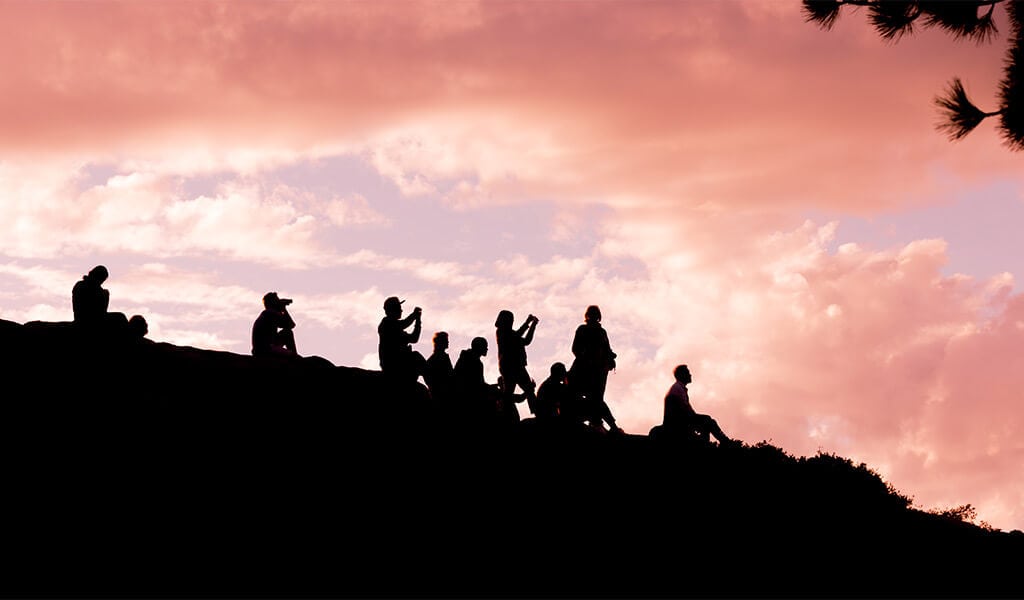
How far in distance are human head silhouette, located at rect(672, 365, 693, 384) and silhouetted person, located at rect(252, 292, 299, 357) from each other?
5.78 m

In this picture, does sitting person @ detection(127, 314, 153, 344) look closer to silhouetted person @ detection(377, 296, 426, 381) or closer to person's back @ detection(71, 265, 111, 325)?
person's back @ detection(71, 265, 111, 325)

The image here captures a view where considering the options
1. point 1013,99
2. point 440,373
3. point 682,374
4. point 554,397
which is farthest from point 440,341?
point 1013,99

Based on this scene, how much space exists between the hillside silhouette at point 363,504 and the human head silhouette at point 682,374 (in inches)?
38.6

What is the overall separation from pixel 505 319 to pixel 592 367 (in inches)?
59.8

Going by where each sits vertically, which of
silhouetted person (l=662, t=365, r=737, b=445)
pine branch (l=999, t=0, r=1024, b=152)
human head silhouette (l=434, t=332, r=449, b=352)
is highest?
pine branch (l=999, t=0, r=1024, b=152)

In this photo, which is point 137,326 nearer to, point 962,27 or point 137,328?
point 137,328

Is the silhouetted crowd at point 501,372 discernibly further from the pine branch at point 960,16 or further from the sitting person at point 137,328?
the pine branch at point 960,16

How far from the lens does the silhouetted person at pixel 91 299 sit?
1620 centimetres

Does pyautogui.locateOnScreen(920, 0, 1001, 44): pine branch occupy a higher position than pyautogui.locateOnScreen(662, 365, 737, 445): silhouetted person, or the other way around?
pyautogui.locateOnScreen(920, 0, 1001, 44): pine branch

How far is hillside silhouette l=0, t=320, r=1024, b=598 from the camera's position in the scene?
13078 millimetres

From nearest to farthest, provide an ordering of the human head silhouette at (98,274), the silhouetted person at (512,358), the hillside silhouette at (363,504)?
the hillside silhouette at (363,504) → the human head silhouette at (98,274) → the silhouetted person at (512,358)

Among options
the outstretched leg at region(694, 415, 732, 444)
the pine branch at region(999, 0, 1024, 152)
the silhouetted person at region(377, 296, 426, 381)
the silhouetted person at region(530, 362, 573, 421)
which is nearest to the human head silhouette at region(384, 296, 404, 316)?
the silhouetted person at region(377, 296, 426, 381)

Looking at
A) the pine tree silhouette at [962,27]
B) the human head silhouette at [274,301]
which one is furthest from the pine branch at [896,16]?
the human head silhouette at [274,301]

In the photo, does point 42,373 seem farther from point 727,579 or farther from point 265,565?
point 727,579
